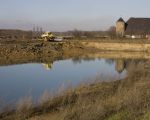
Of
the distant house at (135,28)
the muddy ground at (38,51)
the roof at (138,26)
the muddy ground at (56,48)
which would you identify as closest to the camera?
the muddy ground at (38,51)

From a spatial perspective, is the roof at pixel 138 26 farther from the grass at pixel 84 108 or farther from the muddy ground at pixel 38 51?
the grass at pixel 84 108

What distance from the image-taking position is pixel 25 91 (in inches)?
636

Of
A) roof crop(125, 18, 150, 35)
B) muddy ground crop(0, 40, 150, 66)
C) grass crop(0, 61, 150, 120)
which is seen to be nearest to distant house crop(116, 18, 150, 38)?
roof crop(125, 18, 150, 35)

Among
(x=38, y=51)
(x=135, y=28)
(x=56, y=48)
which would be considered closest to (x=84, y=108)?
(x=38, y=51)

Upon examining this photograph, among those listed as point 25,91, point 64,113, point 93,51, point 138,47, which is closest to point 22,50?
point 93,51

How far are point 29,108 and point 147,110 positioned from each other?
3754 millimetres

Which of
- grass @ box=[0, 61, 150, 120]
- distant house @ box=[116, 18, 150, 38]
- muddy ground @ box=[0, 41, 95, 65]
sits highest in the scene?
distant house @ box=[116, 18, 150, 38]

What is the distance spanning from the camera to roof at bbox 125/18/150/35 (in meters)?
66.6

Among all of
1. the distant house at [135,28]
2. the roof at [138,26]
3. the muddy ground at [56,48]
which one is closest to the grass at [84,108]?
the muddy ground at [56,48]

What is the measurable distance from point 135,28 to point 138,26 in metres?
0.66

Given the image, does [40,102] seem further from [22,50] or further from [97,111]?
[22,50]

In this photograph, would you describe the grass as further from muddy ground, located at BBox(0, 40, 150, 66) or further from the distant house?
the distant house

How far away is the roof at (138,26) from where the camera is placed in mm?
66581

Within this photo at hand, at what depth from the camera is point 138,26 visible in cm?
6750
